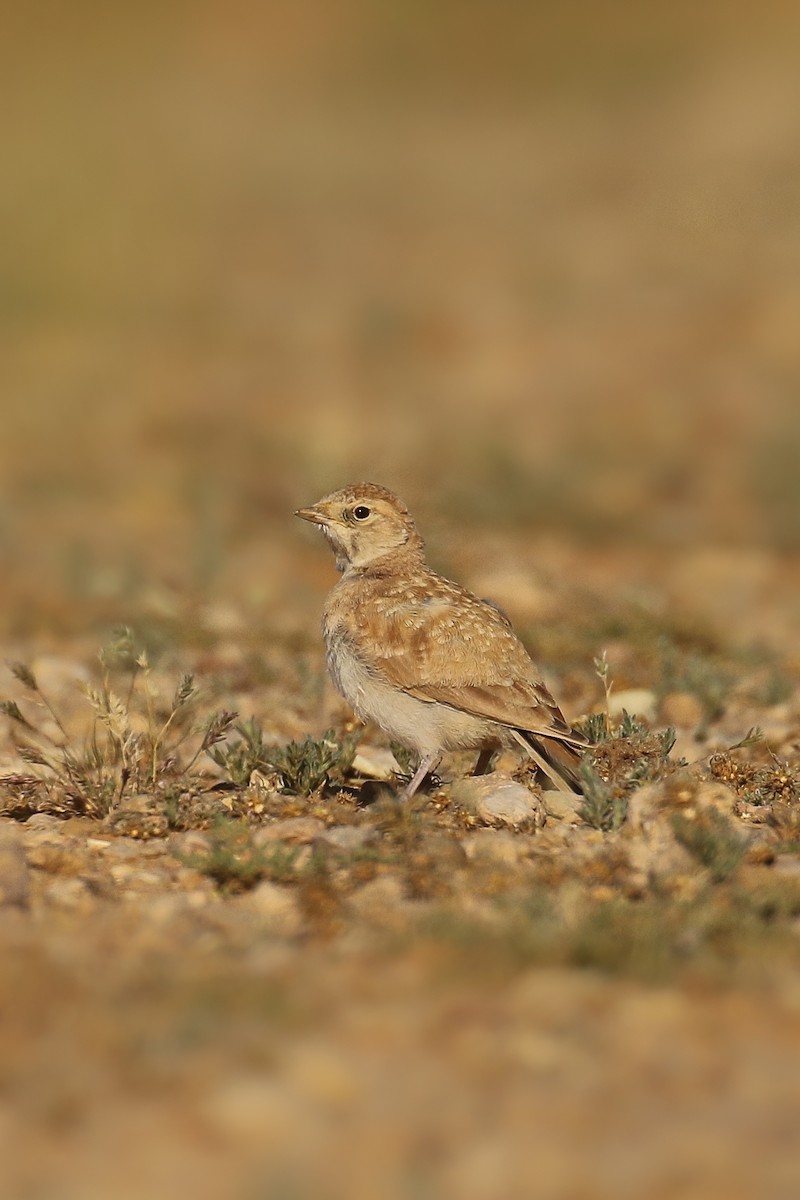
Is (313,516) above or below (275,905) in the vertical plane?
above

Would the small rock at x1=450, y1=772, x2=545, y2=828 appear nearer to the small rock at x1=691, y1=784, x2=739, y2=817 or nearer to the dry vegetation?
the dry vegetation

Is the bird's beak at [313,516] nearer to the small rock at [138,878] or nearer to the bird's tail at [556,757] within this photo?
the bird's tail at [556,757]

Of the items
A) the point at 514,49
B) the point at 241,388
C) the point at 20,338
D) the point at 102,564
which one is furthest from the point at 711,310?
the point at 514,49

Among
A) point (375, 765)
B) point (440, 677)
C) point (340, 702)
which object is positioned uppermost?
point (440, 677)

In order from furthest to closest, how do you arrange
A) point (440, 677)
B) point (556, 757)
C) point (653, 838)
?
point (440, 677)
point (556, 757)
point (653, 838)

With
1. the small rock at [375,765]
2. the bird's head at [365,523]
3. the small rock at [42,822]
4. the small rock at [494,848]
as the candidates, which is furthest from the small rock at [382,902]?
the bird's head at [365,523]

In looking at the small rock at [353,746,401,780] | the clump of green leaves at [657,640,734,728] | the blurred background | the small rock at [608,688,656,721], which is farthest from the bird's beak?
the blurred background

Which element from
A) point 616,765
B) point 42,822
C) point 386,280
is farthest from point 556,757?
point 386,280

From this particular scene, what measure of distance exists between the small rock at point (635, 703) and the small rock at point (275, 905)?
10.7 ft

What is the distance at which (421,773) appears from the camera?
23.2 ft

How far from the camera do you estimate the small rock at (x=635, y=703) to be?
8.72 meters

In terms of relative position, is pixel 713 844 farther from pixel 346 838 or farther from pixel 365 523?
pixel 365 523

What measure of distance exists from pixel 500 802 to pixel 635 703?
233 cm

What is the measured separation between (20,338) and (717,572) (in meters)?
11.5
